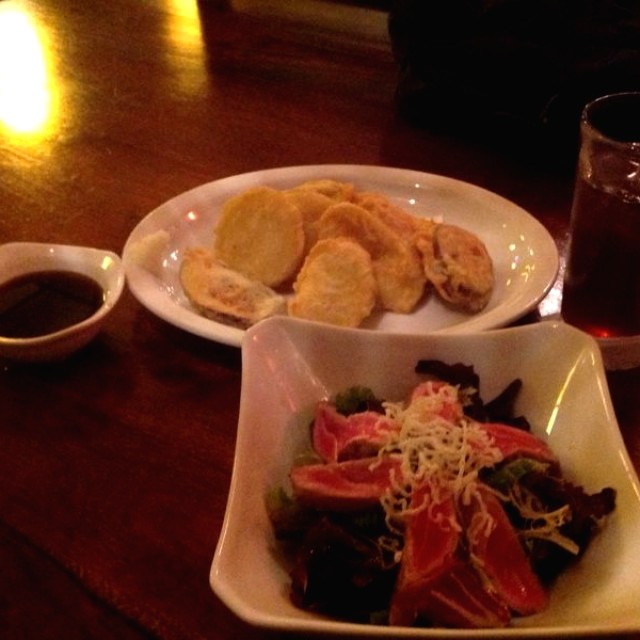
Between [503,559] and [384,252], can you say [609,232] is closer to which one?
[384,252]

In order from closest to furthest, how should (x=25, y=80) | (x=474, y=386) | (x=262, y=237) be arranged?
(x=474, y=386), (x=262, y=237), (x=25, y=80)

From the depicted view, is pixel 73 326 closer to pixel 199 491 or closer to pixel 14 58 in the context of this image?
pixel 199 491

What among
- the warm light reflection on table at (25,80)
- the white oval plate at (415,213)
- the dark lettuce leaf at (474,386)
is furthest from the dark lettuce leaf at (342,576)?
the warm light reflection on table at (25,80)

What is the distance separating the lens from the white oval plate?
1126 mm

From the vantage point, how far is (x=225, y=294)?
1180 mm

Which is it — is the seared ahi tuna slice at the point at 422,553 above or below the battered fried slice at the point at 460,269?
above

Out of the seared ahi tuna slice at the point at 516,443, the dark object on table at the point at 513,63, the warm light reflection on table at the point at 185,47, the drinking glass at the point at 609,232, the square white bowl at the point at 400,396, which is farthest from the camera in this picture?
the warm light reflection on table at the point at 185,47

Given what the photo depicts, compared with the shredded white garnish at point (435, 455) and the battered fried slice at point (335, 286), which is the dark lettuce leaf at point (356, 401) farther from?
the battered fried slice at point (335, 286)

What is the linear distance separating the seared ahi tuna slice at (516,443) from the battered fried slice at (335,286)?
36 centimetres

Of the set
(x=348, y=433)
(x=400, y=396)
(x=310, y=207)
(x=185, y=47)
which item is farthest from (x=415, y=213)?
(x=185, y=47)

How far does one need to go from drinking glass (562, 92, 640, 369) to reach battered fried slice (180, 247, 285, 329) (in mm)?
435

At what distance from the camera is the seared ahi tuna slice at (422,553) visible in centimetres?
66

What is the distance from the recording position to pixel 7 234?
142 centimetres

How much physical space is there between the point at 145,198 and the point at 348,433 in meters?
0.86
